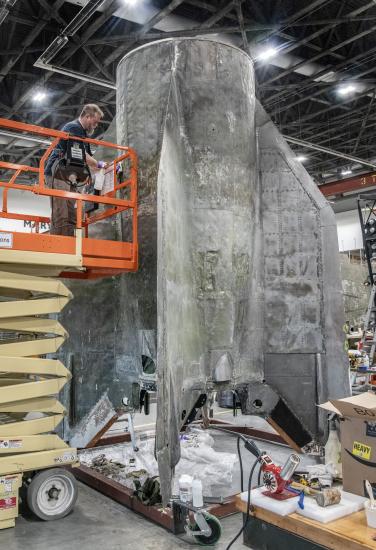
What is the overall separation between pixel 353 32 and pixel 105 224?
8368mm

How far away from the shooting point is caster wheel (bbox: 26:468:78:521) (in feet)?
16.6

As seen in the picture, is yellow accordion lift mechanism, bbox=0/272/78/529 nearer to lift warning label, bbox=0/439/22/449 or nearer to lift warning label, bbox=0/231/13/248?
lift warning label, bbox=0/439/22/449

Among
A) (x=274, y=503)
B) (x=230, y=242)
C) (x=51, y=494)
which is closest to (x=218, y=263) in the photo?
(x=230, y=242)

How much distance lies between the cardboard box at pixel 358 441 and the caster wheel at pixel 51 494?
9.94 ft

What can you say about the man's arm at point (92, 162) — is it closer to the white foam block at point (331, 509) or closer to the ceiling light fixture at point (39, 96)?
the white foam block at point (331, 509)

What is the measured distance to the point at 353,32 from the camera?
1112cm

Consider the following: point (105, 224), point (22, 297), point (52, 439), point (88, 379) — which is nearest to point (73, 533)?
point (52, 439)

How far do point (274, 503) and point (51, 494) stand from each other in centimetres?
294

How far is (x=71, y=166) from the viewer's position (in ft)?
17.6

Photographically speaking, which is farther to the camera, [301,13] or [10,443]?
[301,13]

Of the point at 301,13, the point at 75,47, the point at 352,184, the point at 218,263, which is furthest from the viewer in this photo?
the point at 352,184

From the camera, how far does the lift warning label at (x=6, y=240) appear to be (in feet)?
15.7

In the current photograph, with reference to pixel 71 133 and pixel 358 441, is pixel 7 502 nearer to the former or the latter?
pixel 358 441

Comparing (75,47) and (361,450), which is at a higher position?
(75,47)
